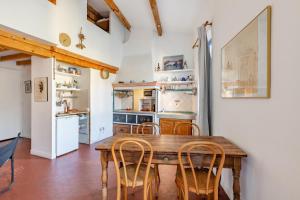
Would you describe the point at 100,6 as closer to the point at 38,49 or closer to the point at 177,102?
the point at 38,49

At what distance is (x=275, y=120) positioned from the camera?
1127mm

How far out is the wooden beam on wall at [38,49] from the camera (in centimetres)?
250

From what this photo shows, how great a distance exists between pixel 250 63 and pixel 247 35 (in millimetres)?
282

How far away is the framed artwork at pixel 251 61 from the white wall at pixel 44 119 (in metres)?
3.37

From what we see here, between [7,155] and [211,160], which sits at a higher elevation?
[211,160]

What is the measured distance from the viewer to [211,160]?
4.93 feet

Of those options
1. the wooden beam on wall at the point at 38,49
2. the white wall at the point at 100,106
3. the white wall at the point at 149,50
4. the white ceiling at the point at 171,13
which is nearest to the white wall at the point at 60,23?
the wooden beam on wall at the point at 38,49

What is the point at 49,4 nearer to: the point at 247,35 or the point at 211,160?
the point at 247,35

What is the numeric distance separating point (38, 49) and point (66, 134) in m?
1.90

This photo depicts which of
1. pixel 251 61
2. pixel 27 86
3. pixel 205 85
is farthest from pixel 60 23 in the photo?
pixel 251 61

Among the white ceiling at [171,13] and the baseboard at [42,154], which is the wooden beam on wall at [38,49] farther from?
the baseboard at [42,154]

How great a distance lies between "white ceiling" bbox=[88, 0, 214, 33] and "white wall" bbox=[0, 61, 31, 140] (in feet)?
10.3

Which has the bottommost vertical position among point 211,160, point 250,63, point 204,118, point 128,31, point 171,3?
point 211,160

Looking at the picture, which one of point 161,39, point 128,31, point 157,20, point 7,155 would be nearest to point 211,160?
point 7,155
